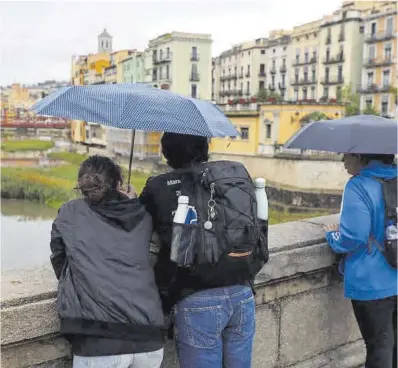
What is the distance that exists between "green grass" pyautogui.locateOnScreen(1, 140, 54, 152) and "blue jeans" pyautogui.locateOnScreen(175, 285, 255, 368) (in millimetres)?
59237

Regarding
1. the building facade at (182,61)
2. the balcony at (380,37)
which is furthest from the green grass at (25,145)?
the balcony at (380,37)

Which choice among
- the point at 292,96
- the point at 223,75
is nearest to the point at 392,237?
the point at 292,96

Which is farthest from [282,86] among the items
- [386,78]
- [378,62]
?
[386,78]

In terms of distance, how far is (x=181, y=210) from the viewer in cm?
188

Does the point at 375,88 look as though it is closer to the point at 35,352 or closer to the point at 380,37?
the point at 380,37

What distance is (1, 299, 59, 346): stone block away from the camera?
6.18 ft

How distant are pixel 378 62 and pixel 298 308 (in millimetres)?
45275

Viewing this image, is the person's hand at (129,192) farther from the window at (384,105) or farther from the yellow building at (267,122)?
the window at (384,105)

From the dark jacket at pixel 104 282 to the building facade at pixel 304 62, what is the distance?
165 ft

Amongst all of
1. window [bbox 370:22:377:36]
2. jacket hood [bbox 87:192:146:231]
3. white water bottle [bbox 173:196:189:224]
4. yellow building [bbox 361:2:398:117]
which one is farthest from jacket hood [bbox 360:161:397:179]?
window [bbox 370:22:377:36]

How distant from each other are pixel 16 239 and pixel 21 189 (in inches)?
496

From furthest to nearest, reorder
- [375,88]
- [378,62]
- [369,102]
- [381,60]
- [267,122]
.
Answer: [369,102] < [378,62] < [375,88] < [381,60] < [267,122]

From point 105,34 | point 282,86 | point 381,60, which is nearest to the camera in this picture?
point 381,60

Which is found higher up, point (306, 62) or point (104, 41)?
point (104, 41)
